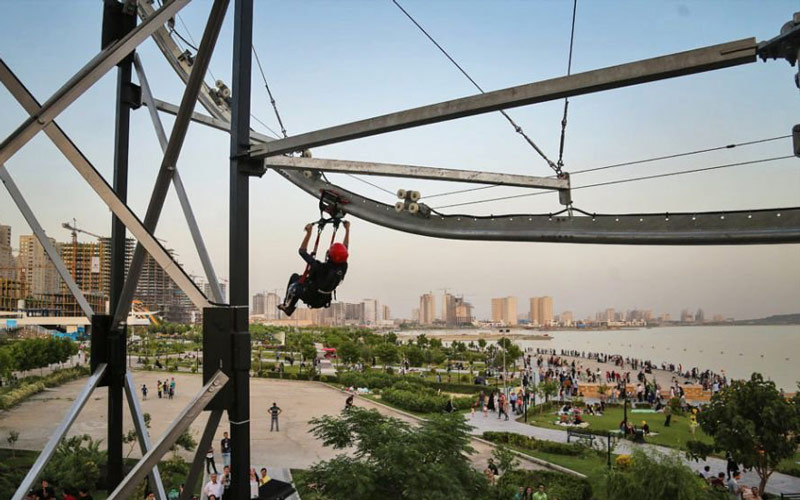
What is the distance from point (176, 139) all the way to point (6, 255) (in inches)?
1082

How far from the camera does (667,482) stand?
376 inches

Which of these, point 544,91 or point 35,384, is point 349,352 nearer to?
point 35,384

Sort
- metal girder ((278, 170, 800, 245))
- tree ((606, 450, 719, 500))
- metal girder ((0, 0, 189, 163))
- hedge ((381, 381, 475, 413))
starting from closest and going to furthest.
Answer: metal girder ((278, 170, 800, 245)) → metal girder ((0, 0, 189, 163)) → tree ((606, 450, 719, 500)) → hedge ((381, 381, 475, 413))

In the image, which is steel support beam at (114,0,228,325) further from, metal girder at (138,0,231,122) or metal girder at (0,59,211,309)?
metal girder at (138,0,231,122)

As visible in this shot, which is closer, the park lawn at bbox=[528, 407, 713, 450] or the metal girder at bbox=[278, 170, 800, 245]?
the metal girder at bbox=[278, 170, 800, 245]

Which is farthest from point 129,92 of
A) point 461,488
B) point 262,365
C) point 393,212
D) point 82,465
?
point 262,365

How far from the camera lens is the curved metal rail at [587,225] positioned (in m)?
2.78

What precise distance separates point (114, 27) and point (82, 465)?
999 cm

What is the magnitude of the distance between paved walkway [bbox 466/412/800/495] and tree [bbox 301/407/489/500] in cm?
114

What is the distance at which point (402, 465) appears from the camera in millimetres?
9953

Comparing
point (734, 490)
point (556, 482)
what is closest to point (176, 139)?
point (556, 482)

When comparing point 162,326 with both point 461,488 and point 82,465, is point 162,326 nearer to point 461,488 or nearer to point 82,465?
point 82,465

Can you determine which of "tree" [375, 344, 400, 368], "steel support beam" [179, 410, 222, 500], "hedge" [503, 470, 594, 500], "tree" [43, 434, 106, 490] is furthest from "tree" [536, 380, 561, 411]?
"steel support beam" [179, 410, 222, 500]

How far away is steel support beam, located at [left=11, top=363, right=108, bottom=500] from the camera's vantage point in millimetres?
3258
